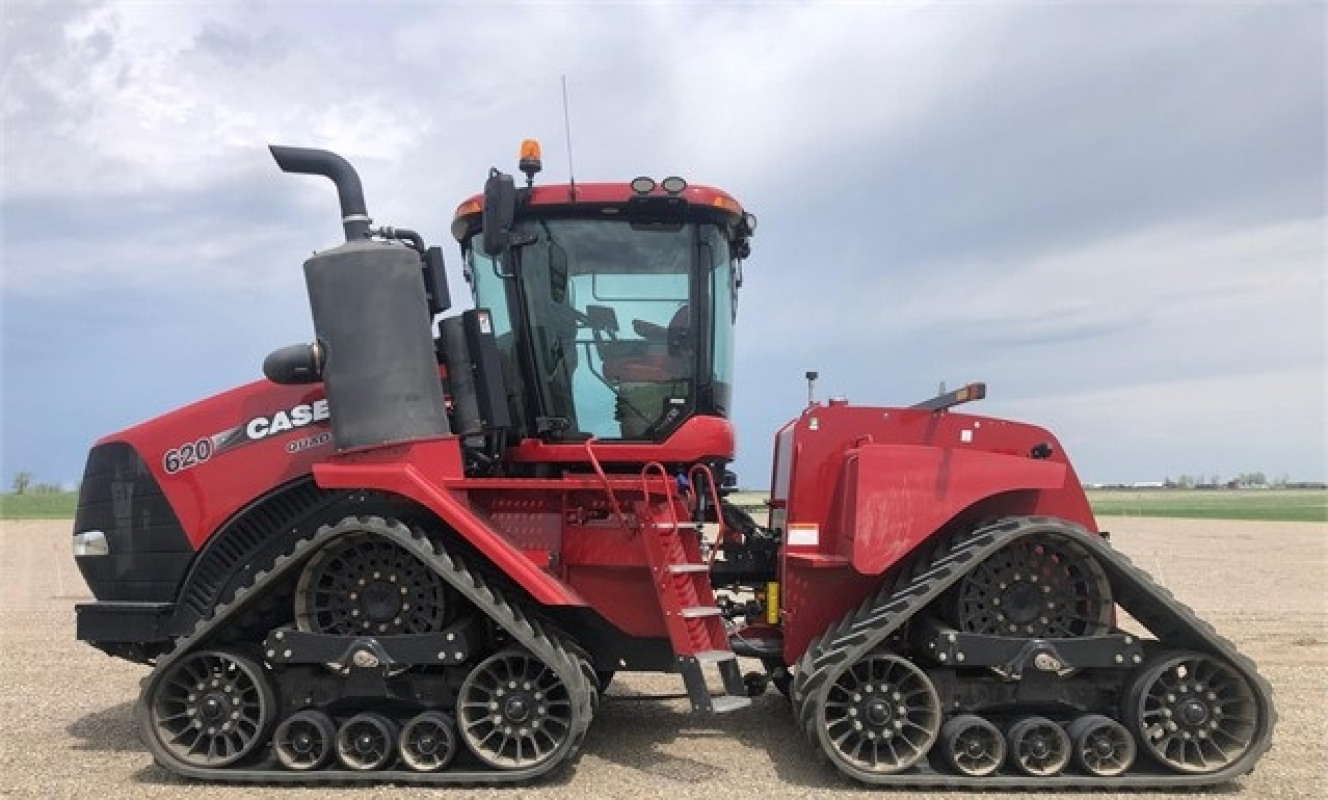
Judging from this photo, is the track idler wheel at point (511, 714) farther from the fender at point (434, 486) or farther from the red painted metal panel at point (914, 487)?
the red painted metal panel at point (914, 487)

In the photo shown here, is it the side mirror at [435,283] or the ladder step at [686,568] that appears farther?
the side mirror at [435,283]

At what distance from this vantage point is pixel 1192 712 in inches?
207

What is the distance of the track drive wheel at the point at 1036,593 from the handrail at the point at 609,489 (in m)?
1.98

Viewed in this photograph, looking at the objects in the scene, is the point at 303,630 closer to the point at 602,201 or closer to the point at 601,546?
the point at 601,546

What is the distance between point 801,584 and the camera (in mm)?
5922

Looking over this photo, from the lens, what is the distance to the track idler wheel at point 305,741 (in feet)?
17.5

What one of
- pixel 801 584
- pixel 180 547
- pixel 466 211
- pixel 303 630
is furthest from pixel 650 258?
pixel 180 547

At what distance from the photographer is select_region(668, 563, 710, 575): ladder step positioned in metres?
5.62

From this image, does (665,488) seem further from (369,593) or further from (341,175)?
(341,175)

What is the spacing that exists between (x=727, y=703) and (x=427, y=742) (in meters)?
1.66

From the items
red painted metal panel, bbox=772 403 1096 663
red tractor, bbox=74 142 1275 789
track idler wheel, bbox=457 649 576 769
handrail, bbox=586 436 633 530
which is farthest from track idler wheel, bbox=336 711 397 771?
red painted metal panel, bbox=772 403 1096 663

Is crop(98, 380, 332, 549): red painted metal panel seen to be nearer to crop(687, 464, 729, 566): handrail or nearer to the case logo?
the case logo

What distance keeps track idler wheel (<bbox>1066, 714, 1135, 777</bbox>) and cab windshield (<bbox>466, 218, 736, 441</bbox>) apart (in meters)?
2.83

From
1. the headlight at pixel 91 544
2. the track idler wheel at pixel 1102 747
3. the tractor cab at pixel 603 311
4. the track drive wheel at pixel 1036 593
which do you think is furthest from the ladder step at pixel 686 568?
the headlight at pixel 91 544
